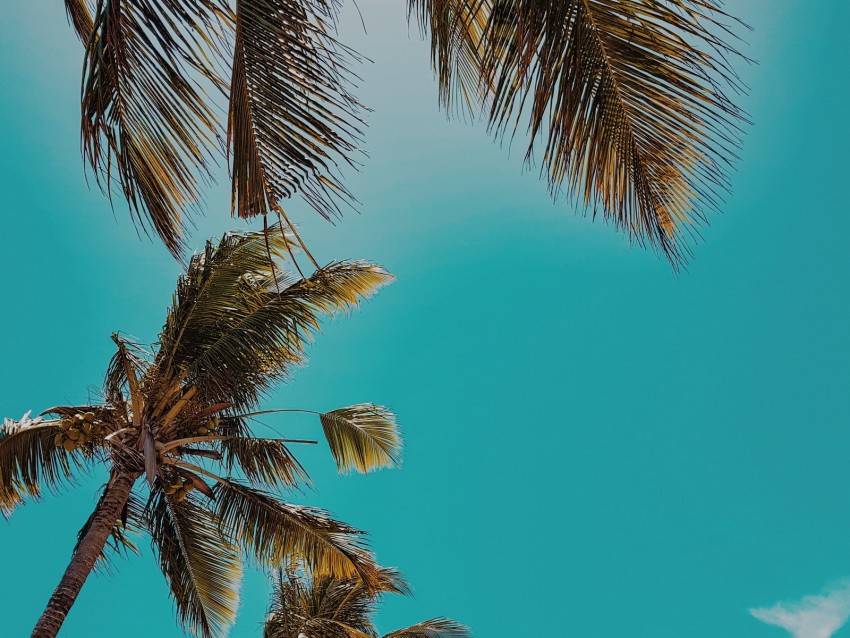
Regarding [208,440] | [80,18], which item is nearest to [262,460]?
[208,440]

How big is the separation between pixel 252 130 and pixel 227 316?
7107mm

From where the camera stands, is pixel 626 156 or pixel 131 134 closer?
pixel 626 156

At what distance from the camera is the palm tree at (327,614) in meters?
12.4

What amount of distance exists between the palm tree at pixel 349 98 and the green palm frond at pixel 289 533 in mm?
6611

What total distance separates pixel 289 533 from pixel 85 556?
2265 millimetres

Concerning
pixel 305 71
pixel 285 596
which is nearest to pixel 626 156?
pixel 305 71

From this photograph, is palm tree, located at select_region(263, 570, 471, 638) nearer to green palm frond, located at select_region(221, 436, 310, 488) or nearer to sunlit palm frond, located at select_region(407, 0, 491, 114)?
green palm frond, located at select_region(221, 436, 310, 488)

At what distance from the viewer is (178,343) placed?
376 inches

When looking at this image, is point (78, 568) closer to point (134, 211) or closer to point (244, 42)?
point (134, 211)

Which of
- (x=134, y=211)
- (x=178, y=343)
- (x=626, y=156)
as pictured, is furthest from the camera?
(x=178, y=343)

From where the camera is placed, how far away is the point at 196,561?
9.80 metres

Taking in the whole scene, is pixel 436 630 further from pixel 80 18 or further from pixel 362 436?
pixel 80 18

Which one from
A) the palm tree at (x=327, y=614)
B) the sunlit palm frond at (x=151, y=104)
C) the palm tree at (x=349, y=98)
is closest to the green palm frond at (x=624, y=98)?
the palm tree at (x=349, y=98)

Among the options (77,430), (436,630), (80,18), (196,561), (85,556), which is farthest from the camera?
(436,630)
